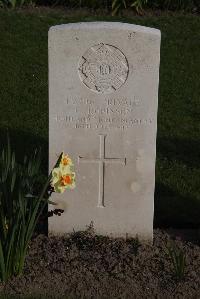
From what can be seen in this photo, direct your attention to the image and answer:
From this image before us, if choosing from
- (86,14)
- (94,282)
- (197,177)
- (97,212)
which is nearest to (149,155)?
(97,212)

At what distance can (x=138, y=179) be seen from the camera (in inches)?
205

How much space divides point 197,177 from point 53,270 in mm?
2083

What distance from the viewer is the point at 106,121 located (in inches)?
200

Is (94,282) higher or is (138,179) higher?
(138,179)

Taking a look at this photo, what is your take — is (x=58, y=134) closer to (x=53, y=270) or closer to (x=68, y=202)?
(x=68, y=202)

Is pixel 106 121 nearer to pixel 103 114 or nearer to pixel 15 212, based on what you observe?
pixel 103 114

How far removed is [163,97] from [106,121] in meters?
3.68

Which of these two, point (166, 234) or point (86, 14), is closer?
point (166, 234)

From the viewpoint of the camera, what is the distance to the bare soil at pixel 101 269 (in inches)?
189

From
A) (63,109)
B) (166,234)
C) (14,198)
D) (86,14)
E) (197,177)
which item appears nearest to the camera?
(14,198)

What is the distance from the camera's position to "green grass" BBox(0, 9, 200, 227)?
6.34 m

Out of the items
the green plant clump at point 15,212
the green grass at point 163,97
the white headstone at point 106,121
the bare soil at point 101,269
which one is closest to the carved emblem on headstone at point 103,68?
the white headstone at point 106,121

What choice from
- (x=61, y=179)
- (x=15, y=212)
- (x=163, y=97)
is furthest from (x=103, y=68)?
(x=163, y=97)

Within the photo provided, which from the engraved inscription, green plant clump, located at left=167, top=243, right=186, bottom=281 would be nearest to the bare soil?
green plant clump, located at left=167, top=243, right=186, bottom=281
